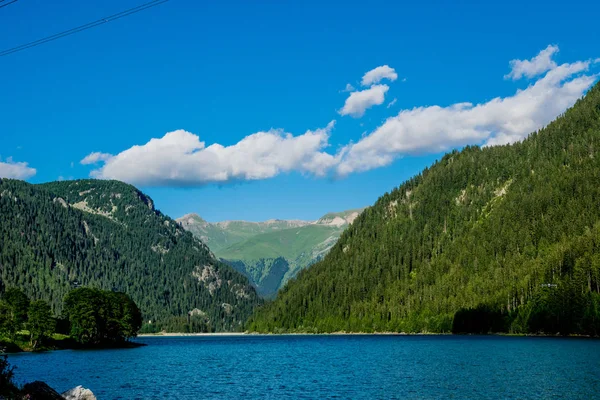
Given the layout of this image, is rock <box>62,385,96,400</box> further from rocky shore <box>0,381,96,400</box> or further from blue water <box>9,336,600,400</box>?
blue water <box>9,336,600,400</box>

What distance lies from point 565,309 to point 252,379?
464 feet

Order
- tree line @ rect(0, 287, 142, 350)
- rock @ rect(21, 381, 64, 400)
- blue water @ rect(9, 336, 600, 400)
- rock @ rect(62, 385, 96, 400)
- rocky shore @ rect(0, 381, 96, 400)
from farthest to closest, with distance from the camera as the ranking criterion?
1. tree line @ rect(0, 287, 142, 350)
2. blue water @ rect(9, 336, 600, 400)
3. rock @ rect(62, 385, 96, 400)
4. rock @ rect(21, 381, 64, 400)
5. rocky shore @ rect(0, 381, 96, 400)

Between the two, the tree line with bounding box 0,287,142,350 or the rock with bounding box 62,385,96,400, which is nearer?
the rock with bounding box 62,385,96,400

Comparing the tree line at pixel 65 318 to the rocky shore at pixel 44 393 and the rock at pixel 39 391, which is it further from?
the rock at pixel 39 391

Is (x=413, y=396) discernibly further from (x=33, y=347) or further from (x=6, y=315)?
(x=33, y=347)

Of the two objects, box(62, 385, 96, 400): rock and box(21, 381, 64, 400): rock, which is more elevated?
box(21, 381, 64, 400): rock

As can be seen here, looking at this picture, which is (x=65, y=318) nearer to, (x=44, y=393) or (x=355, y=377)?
(x=355, y=377)

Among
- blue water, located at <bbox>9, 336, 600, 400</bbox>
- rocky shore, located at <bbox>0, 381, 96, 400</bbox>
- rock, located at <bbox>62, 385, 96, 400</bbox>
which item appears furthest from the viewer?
blue water, located at <bbox>9, 336, 600, 400</bbox>

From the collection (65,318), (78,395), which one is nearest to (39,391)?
(78,395)

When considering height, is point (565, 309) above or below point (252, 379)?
above

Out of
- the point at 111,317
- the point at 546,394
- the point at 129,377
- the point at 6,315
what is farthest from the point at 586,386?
the point at 111,317

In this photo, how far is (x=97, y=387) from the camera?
269ft

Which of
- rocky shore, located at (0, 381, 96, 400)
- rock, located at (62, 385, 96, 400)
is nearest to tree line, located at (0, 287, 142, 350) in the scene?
rock, located at (62, 385, 96, 400)

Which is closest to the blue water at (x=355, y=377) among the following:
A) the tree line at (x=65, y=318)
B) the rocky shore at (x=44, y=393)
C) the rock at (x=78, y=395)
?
the rock at (x=78, y=395)
